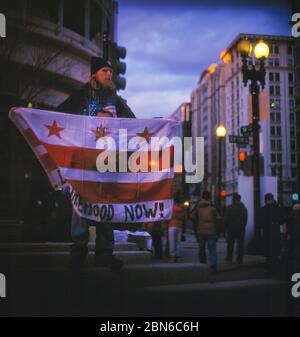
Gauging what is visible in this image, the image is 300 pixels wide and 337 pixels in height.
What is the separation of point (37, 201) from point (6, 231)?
8.10ft

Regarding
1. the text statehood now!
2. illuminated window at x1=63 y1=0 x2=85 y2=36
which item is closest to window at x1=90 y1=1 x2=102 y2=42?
illuminated window at x1=63 y1=0 x2=85 y2=36

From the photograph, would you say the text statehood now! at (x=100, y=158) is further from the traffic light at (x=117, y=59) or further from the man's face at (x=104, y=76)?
the traffic light at (x=117, y=59)

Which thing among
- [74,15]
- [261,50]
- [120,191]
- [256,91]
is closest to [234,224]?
[256,91]

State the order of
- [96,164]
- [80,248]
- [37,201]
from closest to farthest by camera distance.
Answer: [96,164], [80,248], [37,201]

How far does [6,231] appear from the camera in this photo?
5.93m

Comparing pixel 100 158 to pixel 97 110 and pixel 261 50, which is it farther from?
pixel 261 50

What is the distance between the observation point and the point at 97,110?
4.46 m

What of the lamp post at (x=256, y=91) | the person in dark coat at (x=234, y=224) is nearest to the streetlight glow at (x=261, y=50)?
the lamp post at (x=256, y=91)

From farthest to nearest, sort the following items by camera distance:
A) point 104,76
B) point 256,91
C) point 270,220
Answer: point 256,91 → point 270,220 → point 104,76

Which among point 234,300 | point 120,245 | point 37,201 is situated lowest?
point 234,300

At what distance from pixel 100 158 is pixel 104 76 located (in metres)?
1.05

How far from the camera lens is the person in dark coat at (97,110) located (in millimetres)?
4363

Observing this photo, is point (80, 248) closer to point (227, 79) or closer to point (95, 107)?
point (95, 107)

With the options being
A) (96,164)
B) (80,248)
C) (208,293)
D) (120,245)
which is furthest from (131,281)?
(120,245)
